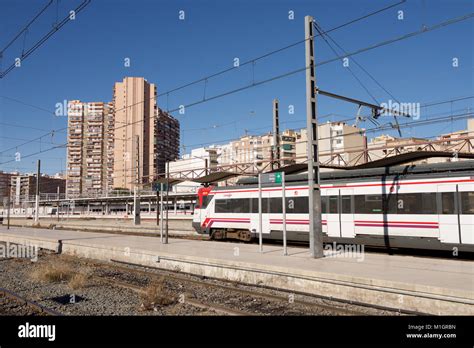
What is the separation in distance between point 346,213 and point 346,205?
0.33m

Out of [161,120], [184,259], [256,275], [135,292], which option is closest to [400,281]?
[256,275]

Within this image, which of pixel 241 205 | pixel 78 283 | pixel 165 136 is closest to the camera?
pixel 78 283

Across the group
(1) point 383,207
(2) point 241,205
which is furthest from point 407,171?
(2) point 241,205

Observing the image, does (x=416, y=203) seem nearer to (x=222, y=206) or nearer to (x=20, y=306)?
(x=222, y=206)

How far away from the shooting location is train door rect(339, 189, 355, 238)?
51.3 ft

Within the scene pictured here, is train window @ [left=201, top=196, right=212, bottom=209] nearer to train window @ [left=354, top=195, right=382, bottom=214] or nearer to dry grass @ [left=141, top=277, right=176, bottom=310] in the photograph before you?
train window @ [left=354, top=195, right=382, bottom=214]

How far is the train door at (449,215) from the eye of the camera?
42.5ft

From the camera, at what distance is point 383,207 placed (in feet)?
48.5

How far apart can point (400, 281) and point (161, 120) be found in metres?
77.9

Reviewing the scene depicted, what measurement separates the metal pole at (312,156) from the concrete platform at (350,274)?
0.73 meters

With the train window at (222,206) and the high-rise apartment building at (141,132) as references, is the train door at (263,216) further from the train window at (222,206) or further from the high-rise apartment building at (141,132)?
the high-rise apartment building at (141,132)

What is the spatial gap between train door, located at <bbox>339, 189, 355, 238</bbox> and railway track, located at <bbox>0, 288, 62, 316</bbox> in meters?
11.2

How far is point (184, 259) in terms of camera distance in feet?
45.4
